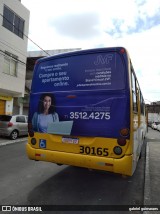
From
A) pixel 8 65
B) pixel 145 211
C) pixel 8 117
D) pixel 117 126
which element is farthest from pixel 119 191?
pixel 8 65

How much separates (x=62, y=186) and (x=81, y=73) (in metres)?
2.71

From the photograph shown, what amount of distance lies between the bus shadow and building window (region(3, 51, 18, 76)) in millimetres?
12987

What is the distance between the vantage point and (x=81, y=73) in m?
4.41

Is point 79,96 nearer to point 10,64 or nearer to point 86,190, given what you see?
point 86,190

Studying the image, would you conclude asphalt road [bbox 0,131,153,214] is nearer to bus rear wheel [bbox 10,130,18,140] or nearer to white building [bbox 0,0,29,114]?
bus rear wheel [bbox 10,130,18,140]

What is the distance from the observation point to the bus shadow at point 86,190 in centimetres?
398

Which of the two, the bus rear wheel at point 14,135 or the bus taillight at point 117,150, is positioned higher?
the bus taillight at point 117,150

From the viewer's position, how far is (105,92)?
13.4 feet

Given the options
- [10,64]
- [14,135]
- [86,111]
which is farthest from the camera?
[10,64]

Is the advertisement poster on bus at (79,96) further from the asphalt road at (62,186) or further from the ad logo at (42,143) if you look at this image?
the asphalt road at (62,186)

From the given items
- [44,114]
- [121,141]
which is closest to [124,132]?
[121,141]

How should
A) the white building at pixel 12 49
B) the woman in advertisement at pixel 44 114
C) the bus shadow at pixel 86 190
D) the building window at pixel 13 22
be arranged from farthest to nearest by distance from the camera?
1. the building window at pixel 13 22
2. the white building at pixel 12 49
3. the woman in advertisement at pixel 44 114
4. the bus shadow at pixel 86 190

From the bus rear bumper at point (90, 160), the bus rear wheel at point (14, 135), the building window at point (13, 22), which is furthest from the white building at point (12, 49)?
the bus rear bumper at point (90, 160)

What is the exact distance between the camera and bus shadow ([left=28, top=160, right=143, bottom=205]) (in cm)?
398
